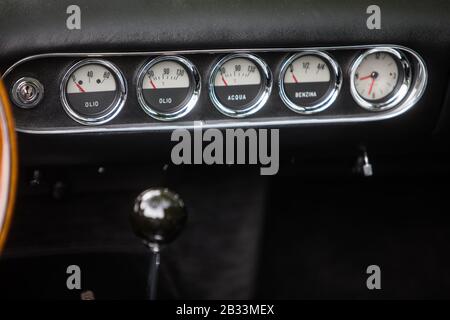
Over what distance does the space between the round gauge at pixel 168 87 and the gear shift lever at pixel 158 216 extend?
0.95 feet

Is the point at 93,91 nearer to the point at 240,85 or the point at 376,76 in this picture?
the point at 240,85

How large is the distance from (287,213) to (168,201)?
88cm

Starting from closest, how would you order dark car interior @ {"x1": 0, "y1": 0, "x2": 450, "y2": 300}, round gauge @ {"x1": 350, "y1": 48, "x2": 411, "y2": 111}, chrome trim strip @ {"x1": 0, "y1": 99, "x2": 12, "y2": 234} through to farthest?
chrome trim strip @ {"x1": 0, "y1": 99, "x2": 12, "y2": 234}, dark car interior @ {"x1": 0, "y1": 0, "x2": 450, "y2": 300}, round gauge @ {"x1": 350, "y1": 48, "x2": 411, "y2": 111}

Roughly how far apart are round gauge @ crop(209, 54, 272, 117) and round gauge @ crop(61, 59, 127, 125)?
202 millimetres

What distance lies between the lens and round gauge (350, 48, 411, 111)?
56.8 inches

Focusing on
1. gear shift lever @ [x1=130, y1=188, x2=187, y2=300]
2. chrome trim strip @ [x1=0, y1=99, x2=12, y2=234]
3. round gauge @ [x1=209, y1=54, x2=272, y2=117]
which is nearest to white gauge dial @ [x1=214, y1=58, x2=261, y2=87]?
round gauge @ [x1=209, y1=54, x2=272, y2=117]

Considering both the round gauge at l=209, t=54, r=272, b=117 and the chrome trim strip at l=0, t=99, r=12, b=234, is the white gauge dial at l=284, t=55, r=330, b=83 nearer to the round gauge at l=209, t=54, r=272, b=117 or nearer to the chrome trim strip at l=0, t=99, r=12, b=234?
the round gauge at l=209, t=54, r=272, b=117

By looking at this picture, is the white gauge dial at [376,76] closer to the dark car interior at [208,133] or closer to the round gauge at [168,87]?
the dark car interior at [208,133]

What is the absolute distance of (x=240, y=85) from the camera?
1426 mm

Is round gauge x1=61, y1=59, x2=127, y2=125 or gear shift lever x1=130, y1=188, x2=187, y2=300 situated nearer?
gear shift lever x1=130, y1=188, x2=187, y2=300

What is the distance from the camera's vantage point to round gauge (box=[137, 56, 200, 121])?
139 centimetres

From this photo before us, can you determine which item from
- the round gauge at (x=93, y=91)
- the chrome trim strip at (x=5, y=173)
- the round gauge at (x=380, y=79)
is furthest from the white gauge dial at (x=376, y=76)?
the chrome trim strip at (x=5, y=173)

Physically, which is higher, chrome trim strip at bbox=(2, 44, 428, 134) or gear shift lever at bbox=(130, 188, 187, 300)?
chrome trim strip at bbox=(2, 44, 428, 134)

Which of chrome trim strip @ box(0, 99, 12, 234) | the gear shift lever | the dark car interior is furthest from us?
the dark car interior
